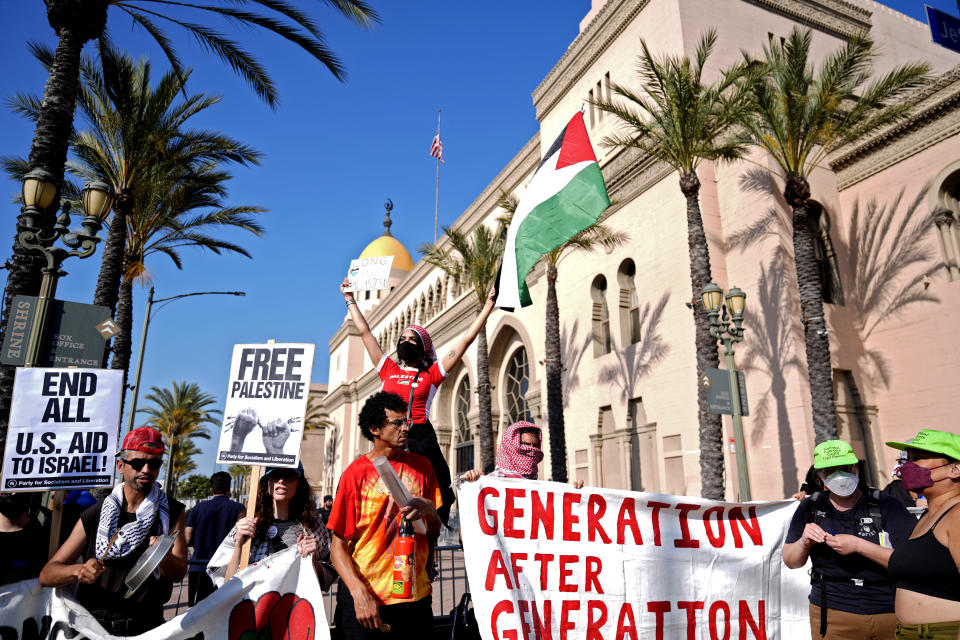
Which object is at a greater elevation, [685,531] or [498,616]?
[685,531]

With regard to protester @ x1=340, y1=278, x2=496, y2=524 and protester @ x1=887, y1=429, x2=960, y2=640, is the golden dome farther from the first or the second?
protester @ x1=887, y1=429, x2=960, y2=640

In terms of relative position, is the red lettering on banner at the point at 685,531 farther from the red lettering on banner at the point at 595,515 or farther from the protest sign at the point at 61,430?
the protest sign at the point at 61,430

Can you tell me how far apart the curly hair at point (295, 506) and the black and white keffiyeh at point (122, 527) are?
0.65 metres

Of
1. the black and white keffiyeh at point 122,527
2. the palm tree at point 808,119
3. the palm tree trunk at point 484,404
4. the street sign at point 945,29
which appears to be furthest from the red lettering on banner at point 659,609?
the palm tree trunk at point 484,404

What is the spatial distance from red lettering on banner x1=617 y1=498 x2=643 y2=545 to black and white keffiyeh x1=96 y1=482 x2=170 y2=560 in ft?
9.67

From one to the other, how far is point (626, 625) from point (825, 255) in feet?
50.7

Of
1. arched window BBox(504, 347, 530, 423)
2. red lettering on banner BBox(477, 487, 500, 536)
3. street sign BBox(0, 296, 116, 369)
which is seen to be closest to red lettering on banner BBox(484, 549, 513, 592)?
red lettering on banner BBox(477, 487, 500, 536)

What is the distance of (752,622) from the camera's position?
4.70 m

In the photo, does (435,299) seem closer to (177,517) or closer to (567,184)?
(567,184)

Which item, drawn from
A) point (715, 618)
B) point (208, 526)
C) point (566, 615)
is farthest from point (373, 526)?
point (208, 526)

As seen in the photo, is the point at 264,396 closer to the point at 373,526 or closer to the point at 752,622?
the point at 373,526

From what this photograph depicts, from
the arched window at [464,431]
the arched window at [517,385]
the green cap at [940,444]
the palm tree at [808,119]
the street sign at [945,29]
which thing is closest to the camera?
the green cap at [940,444]

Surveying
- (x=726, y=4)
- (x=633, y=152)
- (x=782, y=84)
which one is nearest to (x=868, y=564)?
(x=782, y=84)

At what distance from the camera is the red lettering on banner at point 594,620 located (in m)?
4.24
